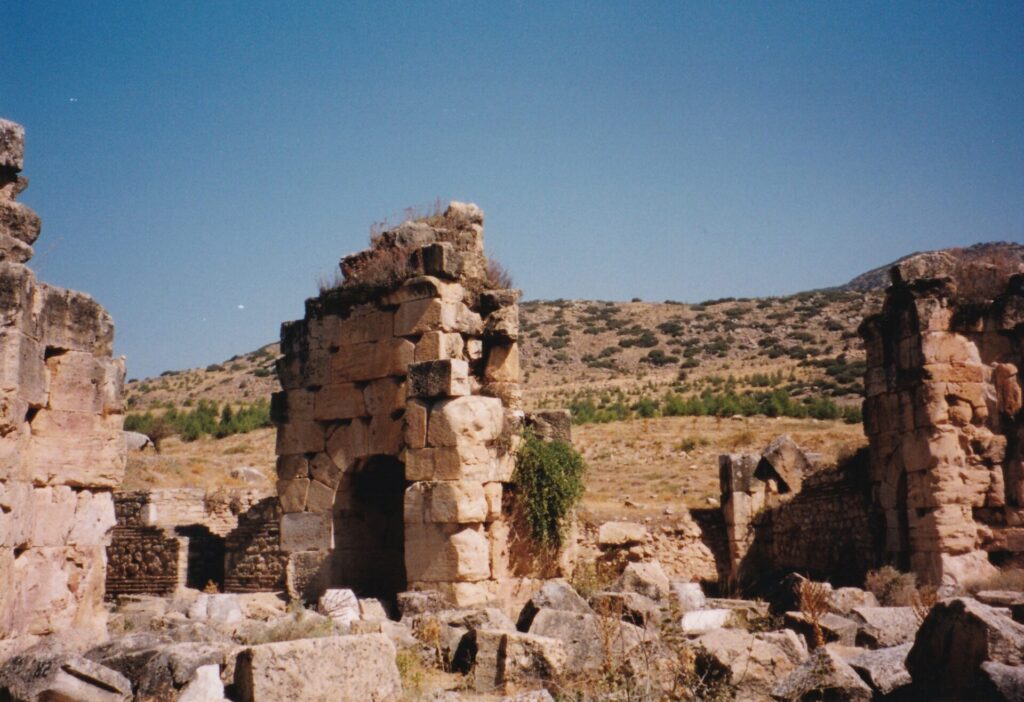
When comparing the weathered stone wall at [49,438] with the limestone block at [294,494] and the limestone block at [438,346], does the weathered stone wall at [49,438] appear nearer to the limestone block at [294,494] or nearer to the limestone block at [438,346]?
the limestone block at [438,346]

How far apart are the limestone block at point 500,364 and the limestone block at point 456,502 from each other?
1723 mm

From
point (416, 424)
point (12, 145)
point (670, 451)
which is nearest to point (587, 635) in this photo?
point (416, 424)

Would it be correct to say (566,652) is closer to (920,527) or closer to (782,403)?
(920,527)

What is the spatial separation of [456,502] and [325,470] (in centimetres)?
252

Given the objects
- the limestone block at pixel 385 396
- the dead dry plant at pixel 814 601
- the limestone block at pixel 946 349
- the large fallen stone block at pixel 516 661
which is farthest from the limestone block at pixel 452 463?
the limestone block at pixel 946 349

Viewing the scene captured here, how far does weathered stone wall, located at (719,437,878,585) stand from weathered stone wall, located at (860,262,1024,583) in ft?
3.22

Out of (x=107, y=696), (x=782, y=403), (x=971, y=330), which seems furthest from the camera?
(x=782, y=403)

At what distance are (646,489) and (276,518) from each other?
34.8 feet

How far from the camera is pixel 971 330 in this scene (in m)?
13.8

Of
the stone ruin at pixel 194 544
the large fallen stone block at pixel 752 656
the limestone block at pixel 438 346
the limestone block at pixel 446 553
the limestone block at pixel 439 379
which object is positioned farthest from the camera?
the stone ruin at pixel 194 544

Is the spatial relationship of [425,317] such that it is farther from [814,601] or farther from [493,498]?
[814,601]

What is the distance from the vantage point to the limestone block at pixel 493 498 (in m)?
11.6

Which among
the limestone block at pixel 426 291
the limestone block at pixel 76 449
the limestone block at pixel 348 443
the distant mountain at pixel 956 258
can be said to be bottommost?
the limestone block at pixel 76 449

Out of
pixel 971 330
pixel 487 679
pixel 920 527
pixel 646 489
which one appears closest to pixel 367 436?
pixel 487 679
